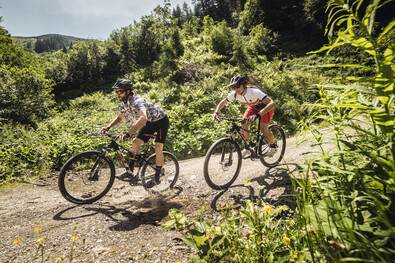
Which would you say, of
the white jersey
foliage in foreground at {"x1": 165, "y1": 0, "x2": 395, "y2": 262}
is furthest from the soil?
the white jersey

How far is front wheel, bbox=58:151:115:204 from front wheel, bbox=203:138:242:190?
235cm

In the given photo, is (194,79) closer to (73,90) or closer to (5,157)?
(5,157)

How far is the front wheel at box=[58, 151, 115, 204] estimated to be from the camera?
384cm

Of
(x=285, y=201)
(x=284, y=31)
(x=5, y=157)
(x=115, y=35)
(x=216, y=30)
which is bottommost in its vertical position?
(x=285, y=201)

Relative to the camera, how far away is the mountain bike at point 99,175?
13.0ft

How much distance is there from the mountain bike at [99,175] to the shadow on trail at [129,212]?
29 centimetres

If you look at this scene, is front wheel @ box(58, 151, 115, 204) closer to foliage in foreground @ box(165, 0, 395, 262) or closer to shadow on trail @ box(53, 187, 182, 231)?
shadow on trail @ box(53, 187, 182, 231)

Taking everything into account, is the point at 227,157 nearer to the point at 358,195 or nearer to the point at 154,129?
the point at 154,129

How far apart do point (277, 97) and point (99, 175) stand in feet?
37.9

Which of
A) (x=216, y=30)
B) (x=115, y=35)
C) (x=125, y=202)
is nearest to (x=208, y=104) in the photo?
(x=125, y=202)

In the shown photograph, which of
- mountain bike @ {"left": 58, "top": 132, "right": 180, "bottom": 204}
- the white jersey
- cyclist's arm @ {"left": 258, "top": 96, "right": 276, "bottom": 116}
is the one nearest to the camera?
mountain bike @ {"left": 58, "top": 132, "right": 180, "bottom": 204}

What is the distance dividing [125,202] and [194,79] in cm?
1297

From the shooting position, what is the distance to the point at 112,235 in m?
2.85

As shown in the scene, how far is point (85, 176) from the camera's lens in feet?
14.2
